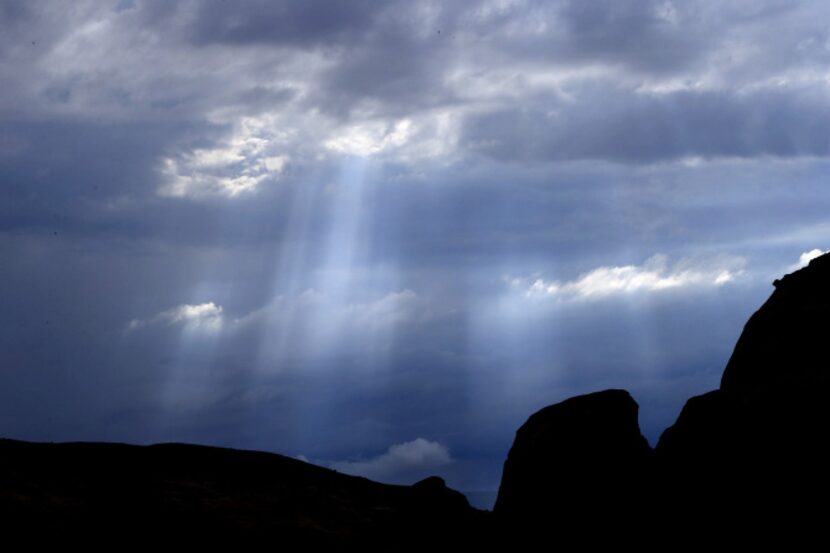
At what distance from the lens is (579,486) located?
31.0 m

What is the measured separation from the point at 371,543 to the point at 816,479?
1727 centimetres

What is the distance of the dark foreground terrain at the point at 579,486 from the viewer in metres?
25.7

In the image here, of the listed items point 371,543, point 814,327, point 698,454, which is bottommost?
point 371,543

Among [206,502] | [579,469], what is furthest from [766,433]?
[206,502]

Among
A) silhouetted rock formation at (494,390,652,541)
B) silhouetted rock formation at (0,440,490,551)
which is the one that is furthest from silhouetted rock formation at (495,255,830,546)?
silhouetted rock formation at (0,440,490,551)

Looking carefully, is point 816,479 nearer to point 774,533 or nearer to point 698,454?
point 774,533

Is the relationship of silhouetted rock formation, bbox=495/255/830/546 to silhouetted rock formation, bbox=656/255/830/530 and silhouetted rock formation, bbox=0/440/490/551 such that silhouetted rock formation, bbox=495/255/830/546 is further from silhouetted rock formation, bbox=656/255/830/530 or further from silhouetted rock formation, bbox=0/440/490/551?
silhouetted rock formation, bbox=0/440/490/551

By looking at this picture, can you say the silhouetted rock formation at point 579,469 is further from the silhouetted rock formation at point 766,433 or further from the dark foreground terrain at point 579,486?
the silhouetted rock formation at point 766,433

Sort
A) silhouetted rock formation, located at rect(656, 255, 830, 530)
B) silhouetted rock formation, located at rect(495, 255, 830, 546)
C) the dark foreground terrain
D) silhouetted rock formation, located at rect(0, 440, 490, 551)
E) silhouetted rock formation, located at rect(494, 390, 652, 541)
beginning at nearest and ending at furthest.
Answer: silhouetted rock formation, located at rect(656, 255, 830, 530) < silhouetted rock formation, located at rect(495, 255, 830, 546) < the dark foreground terrain < silhouetted rock formation, located at rect(494, 390, 652, 541) < silhouetted rock formation, located at rect(0, 440, 490, 551)

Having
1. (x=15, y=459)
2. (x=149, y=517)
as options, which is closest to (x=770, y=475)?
(x=149, y=517)

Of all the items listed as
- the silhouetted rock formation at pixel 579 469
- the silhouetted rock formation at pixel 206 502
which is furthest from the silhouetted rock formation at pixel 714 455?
the silhouetted rock formation at pixel 206 502

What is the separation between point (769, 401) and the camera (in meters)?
26.6

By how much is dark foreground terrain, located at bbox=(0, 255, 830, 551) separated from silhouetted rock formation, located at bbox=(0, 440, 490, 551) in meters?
0.09

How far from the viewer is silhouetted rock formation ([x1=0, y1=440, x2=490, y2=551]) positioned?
3488cm
